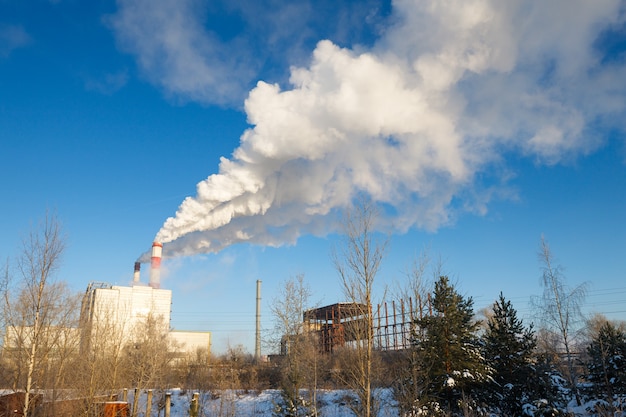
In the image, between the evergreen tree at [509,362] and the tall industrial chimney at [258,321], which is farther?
the tall industrial chimney at [258,321]

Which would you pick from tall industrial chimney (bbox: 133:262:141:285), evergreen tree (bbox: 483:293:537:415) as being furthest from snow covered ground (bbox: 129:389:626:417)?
tall industrial chimney (bbox: 133:262:141:285)

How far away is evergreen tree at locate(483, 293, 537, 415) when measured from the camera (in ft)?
55.5

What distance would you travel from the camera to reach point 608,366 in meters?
19.0

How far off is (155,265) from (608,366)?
51.6 meters

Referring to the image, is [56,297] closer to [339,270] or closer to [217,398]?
[339,270]

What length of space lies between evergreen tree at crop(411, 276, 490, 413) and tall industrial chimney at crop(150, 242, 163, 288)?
4429 centimetres

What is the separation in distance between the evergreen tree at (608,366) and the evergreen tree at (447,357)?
645cm

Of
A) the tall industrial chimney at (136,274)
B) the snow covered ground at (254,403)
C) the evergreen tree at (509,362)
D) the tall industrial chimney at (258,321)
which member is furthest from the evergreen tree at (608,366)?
the tall industrial chimney at (136,274)

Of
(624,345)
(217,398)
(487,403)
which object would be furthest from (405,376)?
(217,398)

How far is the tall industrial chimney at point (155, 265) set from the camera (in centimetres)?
5466

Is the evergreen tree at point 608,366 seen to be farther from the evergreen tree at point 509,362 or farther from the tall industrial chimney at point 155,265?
the tall industrial chimney at point 155,265

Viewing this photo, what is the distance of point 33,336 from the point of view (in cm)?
1363

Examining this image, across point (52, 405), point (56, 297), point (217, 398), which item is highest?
point (56, 297)

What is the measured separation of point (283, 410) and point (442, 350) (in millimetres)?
7370
